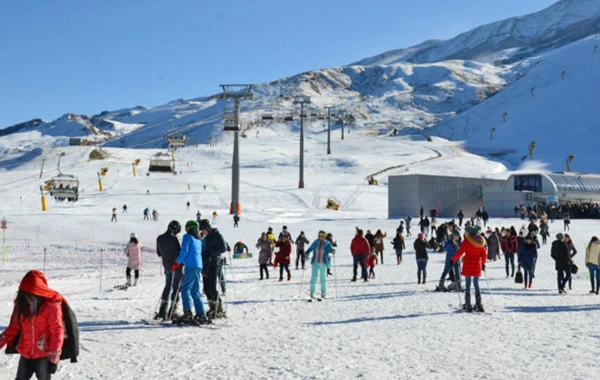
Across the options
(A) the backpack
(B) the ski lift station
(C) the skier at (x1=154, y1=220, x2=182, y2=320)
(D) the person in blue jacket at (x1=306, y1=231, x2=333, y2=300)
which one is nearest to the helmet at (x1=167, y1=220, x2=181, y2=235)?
(C) the skier at (x1=154, y1=220, x2=182, y2=320)

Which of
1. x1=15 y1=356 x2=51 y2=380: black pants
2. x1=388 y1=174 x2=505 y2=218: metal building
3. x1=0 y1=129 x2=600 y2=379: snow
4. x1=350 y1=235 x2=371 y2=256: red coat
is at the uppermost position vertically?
x1=388 y1=174 x2=505 y2=218: metal building

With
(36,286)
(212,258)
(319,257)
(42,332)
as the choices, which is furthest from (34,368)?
(319,257)

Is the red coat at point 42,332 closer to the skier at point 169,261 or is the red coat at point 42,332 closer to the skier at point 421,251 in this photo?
the skier at point 169,261

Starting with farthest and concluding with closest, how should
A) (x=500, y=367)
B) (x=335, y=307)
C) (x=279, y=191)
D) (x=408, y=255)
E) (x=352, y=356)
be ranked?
(x=279, y=191), (x=408, y=255), (x=335, y=307), (x=352, y=356), (x=500, y=367)

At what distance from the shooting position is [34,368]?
5230 mm

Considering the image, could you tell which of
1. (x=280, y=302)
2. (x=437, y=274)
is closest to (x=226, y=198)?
(x=437, y=274)

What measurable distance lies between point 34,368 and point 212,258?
5.22 meters

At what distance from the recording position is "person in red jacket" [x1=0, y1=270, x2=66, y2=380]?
513 centimetres

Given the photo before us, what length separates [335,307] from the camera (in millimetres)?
12422

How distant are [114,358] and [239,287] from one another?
8.25 meters

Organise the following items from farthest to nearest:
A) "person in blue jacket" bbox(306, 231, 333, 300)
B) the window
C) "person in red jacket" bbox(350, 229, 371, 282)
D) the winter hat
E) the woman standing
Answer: the window, "person in red jacket" bbox(350, 229, 371, 282), the woman standing, "person in blue jacket" bbox(306, 231, 333, 300), the winter hat

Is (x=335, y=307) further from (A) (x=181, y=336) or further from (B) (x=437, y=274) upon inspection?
(B) (x=437, y=274)

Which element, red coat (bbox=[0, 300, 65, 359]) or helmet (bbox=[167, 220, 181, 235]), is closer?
red coat (bbox=[0, 300, 65, 359])

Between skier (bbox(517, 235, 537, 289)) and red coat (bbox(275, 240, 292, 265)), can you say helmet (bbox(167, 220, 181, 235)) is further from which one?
skier (bbox(517, 235, 537, 289))
